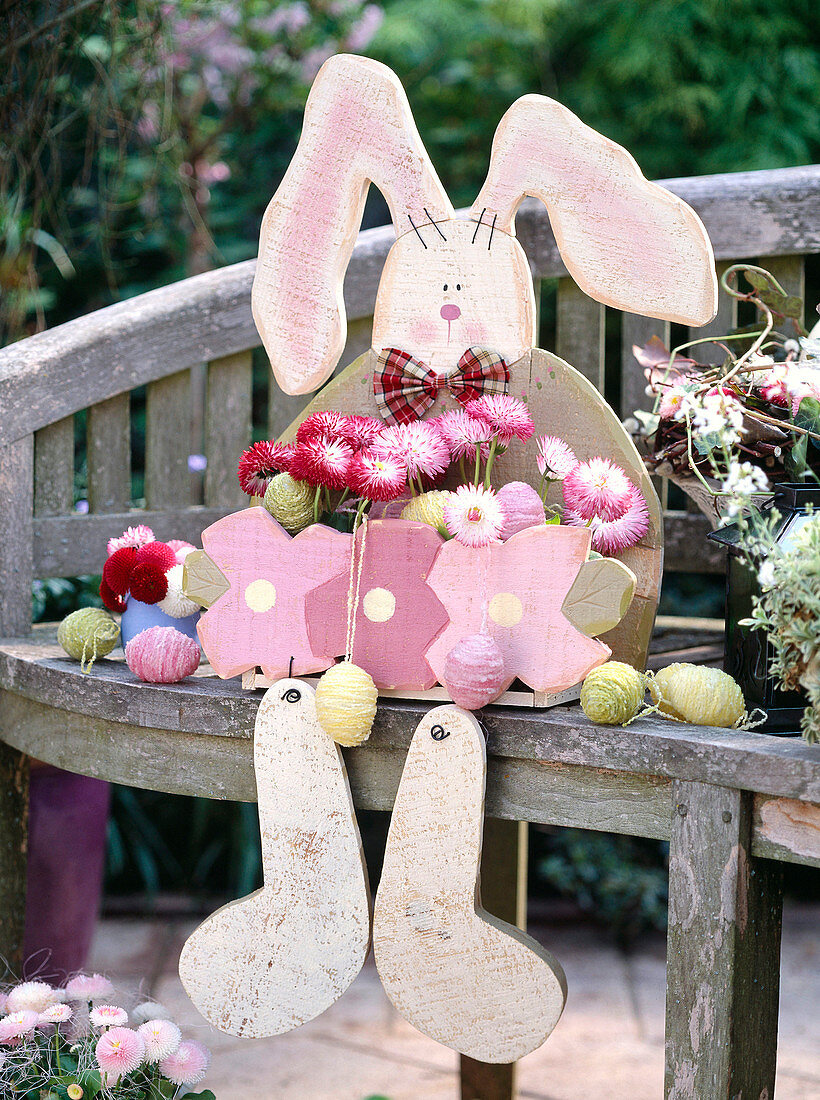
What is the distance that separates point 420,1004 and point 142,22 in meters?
1.77

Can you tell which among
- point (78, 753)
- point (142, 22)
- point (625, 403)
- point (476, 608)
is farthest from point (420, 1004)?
point (142, 22)

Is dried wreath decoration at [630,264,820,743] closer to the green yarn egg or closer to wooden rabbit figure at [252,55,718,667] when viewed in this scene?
wooden rabbit figure at [252,55,718,667]

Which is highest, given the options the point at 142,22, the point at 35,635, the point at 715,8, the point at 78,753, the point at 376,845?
the point at 715,8

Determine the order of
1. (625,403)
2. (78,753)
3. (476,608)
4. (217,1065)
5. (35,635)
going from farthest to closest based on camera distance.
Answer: (217,1065) < (625,403) < (35,635) < (78,753) < (476,608)

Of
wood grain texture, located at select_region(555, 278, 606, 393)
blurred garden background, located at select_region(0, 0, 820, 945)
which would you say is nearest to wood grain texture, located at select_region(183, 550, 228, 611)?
wood grain texture, located at select_region(555, 278, 606, 393)

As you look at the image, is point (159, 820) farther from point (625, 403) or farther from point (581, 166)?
point (581, 166)

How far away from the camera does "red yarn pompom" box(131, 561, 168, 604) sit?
1202mm

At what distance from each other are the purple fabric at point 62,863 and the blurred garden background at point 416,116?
0.57 meters

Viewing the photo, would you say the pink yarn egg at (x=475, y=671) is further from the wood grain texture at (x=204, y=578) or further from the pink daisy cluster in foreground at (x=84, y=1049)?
the pink daisy cluster in foreground at (x=84, y=1049)

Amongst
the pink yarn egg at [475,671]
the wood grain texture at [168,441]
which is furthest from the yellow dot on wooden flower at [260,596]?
the wood grain texture at [168,441]

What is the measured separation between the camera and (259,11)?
9.21ft

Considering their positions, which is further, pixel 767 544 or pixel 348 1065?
pixel 348 1065

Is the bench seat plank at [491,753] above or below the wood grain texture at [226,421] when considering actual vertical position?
below

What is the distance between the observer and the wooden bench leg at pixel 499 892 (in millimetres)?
1703
